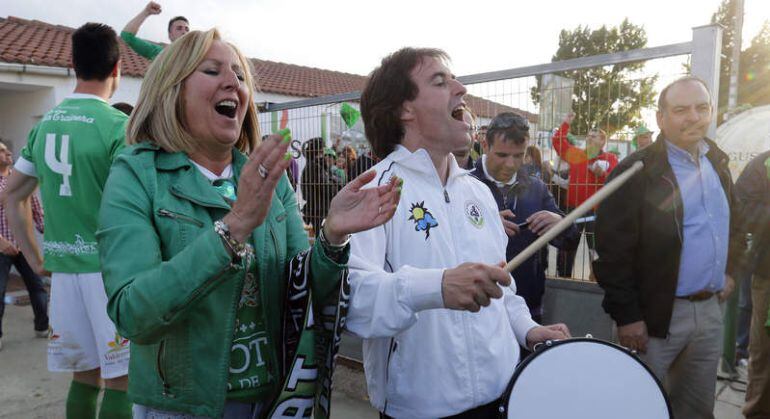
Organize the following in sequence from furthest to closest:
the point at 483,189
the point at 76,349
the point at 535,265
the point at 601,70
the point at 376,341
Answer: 1. the point at 601,70
2. the point at 535,265
3. the point at 76,349
4. the point at 483,189
5. the point at 376,341

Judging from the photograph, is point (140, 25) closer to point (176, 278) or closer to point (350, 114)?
point (350, 114)

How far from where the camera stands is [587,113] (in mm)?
3547

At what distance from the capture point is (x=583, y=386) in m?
1.62

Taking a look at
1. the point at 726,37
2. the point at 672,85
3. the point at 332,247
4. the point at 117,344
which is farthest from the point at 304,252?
the point at 726,37

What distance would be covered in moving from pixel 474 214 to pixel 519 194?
5.06 feet

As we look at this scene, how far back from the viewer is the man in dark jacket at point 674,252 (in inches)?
109

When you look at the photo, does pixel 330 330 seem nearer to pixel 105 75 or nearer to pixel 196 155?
pixel 196 155

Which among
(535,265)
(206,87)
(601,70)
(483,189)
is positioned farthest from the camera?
(601,70)

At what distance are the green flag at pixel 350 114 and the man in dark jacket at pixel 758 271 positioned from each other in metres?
3.08

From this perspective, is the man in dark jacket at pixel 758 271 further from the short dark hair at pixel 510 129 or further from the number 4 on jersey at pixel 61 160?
the number 4 on jersey at pixel 61 160

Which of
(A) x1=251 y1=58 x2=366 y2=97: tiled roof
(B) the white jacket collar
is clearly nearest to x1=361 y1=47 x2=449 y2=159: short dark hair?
(B) the white jacket collar

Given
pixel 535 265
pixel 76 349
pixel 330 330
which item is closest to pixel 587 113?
pixel 535 265

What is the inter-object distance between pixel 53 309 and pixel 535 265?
2630mm

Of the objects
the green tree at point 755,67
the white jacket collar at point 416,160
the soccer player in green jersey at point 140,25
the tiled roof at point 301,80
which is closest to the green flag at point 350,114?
the soccer player in green jersey at point 140,25
